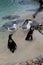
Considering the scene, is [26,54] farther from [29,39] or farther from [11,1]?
[11,1]

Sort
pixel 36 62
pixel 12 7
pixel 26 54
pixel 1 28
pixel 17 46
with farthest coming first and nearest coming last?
pixel 12 7, pixel 1 28, pixel 17 46, pixel 26 54, pixel 36 62

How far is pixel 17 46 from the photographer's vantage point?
13.4 m

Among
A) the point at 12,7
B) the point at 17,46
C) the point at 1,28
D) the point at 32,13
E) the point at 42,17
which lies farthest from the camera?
the point at 12,7

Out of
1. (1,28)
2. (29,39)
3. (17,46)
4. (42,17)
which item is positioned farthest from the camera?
(42,17)

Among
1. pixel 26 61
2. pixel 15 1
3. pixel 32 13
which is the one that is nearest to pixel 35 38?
pixel 26 61

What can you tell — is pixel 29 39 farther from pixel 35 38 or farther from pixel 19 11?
pixel 19 11

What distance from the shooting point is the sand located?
12039 millimetres

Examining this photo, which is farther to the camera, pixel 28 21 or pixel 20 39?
pixel 28 21

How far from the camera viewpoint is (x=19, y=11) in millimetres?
22391

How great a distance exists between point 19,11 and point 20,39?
8.25 meters

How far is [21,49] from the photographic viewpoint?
13094 millimetres

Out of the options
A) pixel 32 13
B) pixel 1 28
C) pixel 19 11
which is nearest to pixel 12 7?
pixel 19 11

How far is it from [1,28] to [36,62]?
6.31 meters

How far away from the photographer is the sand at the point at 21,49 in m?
12.0
